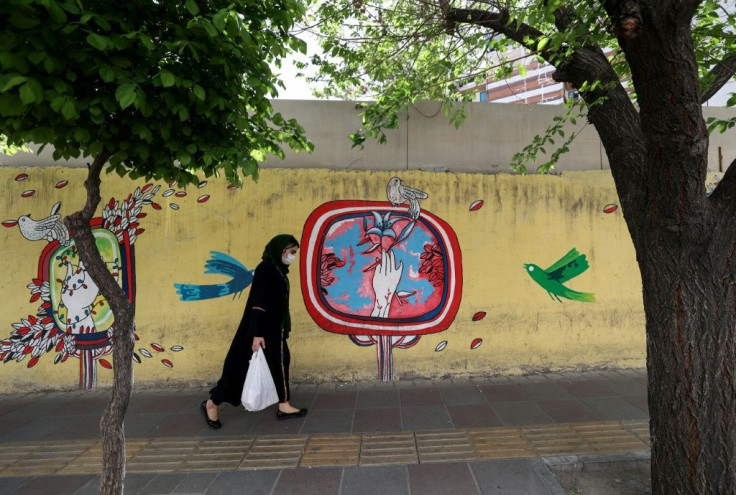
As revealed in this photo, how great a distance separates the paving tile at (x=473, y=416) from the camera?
11.9 ft

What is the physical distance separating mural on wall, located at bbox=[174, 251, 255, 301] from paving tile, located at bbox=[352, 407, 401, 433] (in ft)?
6.68

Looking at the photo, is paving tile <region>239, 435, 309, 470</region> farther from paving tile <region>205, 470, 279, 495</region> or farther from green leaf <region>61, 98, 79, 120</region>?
green leaf <region>61, 98, 79, 120</region>

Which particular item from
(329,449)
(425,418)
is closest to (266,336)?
(329,449)

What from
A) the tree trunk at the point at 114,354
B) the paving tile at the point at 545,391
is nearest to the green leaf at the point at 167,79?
the tree trunk at the point at 114,354

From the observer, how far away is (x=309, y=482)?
2803mm

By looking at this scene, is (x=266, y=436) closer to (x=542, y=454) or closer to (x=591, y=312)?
(x=542, y=454)

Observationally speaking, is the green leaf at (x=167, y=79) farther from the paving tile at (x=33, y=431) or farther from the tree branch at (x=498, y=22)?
the paving tile at (x=33, y=431)

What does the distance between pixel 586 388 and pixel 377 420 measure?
254 cm

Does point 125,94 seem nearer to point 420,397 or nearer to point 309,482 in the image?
point 309,482

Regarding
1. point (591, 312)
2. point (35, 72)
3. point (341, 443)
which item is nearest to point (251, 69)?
point (35, 72)

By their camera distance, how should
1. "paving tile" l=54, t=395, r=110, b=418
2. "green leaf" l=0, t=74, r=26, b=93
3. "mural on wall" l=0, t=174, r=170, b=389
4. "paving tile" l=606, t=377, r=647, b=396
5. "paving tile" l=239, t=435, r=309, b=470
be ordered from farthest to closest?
"mural on wall" l=0, t=174, r=170, b=389, "paving tile" l=606, t=377, r=647, b=396, "paving tile" l=54, t=395, r=110, b=418, "paving tile" l=239, t=435, r=309, b=470, "green leaf" l=0, t=74, r=26, b=93

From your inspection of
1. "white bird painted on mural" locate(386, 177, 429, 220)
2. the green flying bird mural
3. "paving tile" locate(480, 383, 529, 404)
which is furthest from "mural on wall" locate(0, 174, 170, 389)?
the green flying bird mural

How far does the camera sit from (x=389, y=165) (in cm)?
495

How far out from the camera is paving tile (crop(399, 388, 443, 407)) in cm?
411
